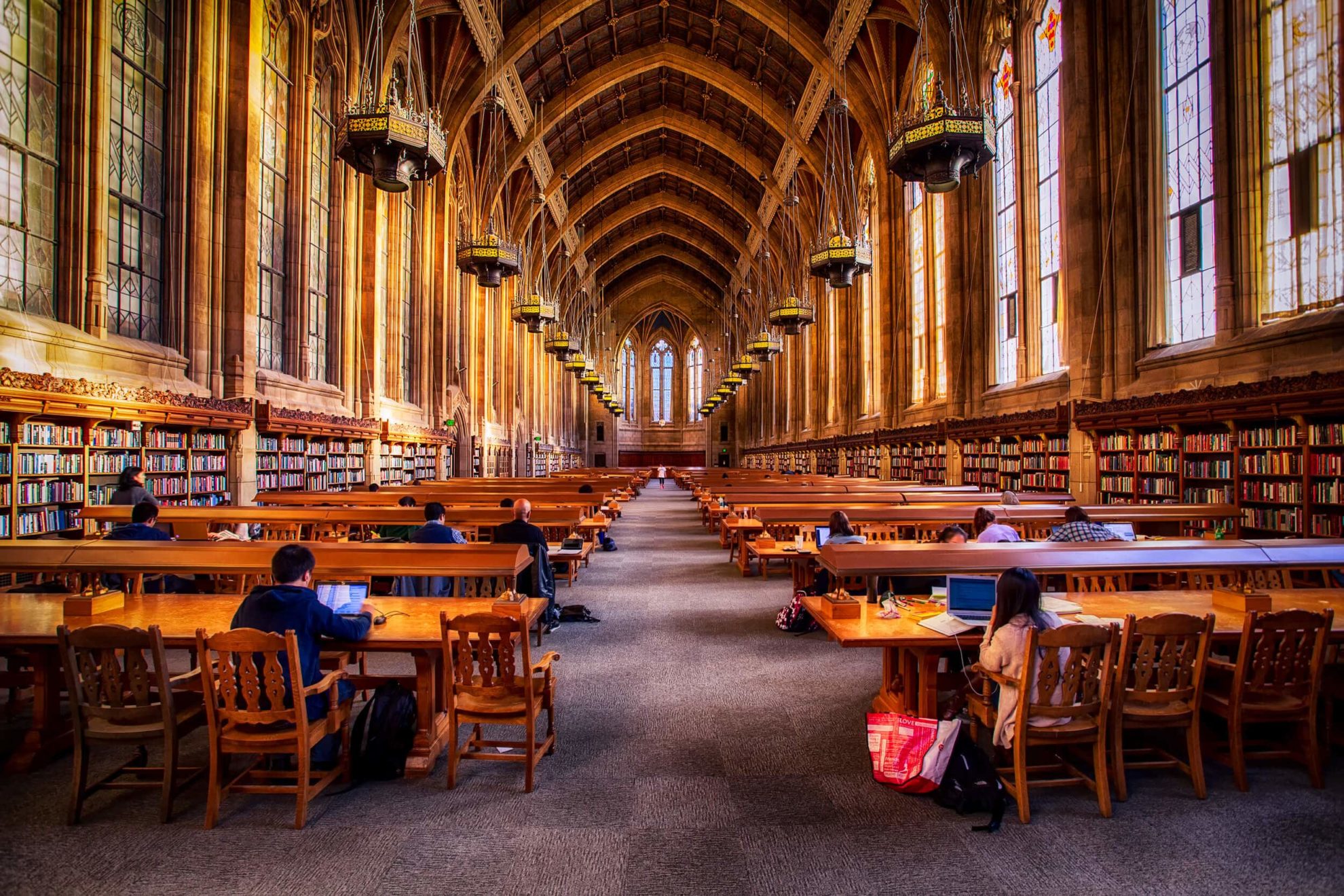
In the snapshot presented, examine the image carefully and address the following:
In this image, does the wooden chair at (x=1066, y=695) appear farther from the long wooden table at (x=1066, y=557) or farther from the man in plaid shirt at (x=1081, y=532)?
the man in plaid shirt at (x=1081, y=532)

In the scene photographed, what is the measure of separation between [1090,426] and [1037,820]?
8.30 metres

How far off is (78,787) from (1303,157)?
36.2ft

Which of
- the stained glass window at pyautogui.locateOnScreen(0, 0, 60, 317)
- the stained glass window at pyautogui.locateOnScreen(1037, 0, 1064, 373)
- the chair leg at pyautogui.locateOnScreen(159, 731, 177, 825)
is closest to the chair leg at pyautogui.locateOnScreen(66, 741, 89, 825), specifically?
the chair leg at pyautogui.locateOnScreen(159, 731, 177, 825)

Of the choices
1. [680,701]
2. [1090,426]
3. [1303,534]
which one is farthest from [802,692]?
[1090,426]

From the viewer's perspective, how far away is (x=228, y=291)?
11164 mm

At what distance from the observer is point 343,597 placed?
3.70 m

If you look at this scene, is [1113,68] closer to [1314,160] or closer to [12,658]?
[1314,160]

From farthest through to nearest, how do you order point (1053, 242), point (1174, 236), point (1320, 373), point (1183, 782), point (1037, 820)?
point (1053, 242) → point (1174, 236) → point (1320, 373) → point (1183, 782) → point (1037, 820)

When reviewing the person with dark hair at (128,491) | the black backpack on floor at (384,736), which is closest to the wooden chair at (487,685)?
the black backpack on floor at (384,736)

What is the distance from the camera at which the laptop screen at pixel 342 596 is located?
3652 millimetres

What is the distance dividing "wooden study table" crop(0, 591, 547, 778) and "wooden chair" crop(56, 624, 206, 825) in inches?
9.8

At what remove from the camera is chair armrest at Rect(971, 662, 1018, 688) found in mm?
3084

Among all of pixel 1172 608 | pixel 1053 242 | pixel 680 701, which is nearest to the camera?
pixel 1172 608

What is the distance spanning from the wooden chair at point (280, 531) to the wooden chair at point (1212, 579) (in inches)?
309
